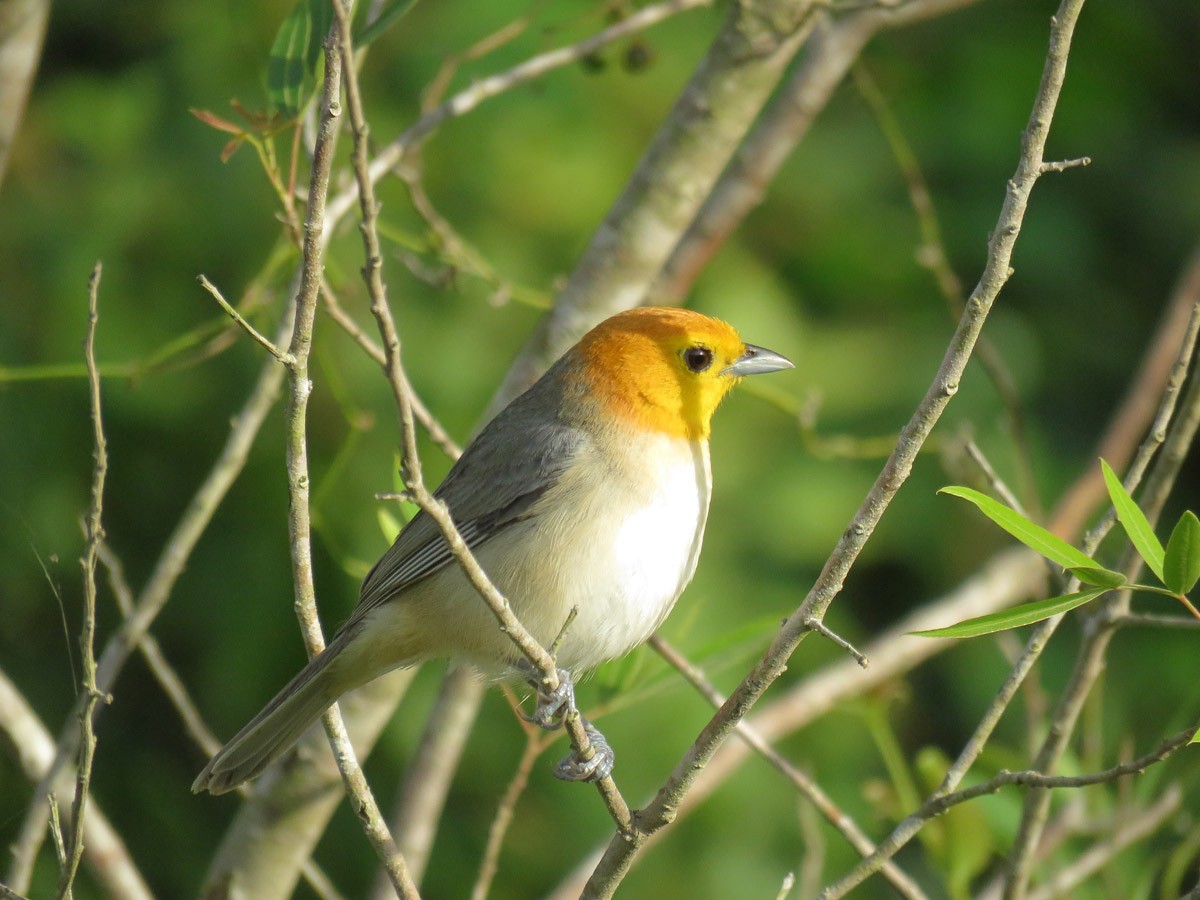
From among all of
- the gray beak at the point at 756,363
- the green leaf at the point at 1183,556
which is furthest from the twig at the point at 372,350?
the green leaf at the point at 1183,556

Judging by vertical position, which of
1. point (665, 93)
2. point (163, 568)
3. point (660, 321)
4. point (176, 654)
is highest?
point (665, 93)

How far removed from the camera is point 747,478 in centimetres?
570

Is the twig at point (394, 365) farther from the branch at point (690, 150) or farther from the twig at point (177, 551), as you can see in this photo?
the branch at point (690, 150)

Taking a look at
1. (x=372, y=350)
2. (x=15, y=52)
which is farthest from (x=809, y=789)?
(x=15, y=52)

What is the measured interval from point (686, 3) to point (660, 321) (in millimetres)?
1201

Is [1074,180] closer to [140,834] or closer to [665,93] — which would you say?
[665,93]

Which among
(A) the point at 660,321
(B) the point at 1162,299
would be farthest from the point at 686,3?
(B) the point at 1162,299

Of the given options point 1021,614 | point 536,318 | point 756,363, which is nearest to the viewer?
point 1021,614

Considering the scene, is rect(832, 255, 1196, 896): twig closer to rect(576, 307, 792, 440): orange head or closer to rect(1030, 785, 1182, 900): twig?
rect(1030, 785, 1182, 900): twig

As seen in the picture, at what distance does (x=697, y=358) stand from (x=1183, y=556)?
1760mm

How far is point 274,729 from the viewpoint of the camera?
3504 millimetres

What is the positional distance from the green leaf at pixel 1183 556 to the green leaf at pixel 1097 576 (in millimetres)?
86

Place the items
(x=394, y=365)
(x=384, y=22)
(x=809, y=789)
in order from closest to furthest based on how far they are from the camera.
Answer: (x=394, y=365), (x=384, y=22), (x=809, y=789)

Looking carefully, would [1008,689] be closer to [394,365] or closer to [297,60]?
[394,365]
